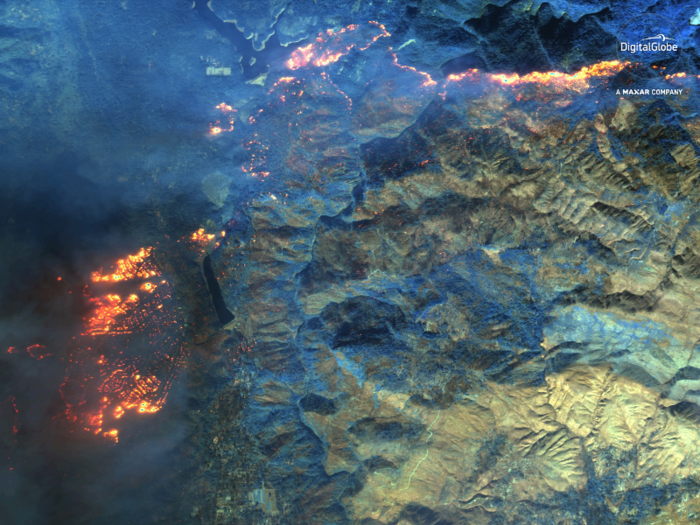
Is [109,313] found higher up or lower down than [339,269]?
lower down

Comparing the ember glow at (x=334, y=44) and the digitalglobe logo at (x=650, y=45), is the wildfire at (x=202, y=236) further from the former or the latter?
the digitalglobe logo at (x=650, y=45)

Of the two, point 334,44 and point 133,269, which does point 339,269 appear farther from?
point 334,44

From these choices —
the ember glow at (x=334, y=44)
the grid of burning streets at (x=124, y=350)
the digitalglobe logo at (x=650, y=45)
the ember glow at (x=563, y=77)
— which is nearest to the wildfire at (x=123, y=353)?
the grid of burning streets at (x=124, y=350)

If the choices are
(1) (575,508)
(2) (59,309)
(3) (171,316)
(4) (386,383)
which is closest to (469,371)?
(4) (386,383)

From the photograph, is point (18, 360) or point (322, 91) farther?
point (322, 91)

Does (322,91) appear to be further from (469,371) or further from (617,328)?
(617,328)

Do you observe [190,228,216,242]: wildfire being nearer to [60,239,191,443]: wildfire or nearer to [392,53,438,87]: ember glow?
[60,239,191,443]: wildfire

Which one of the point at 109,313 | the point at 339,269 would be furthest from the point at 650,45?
the point at 109,313
